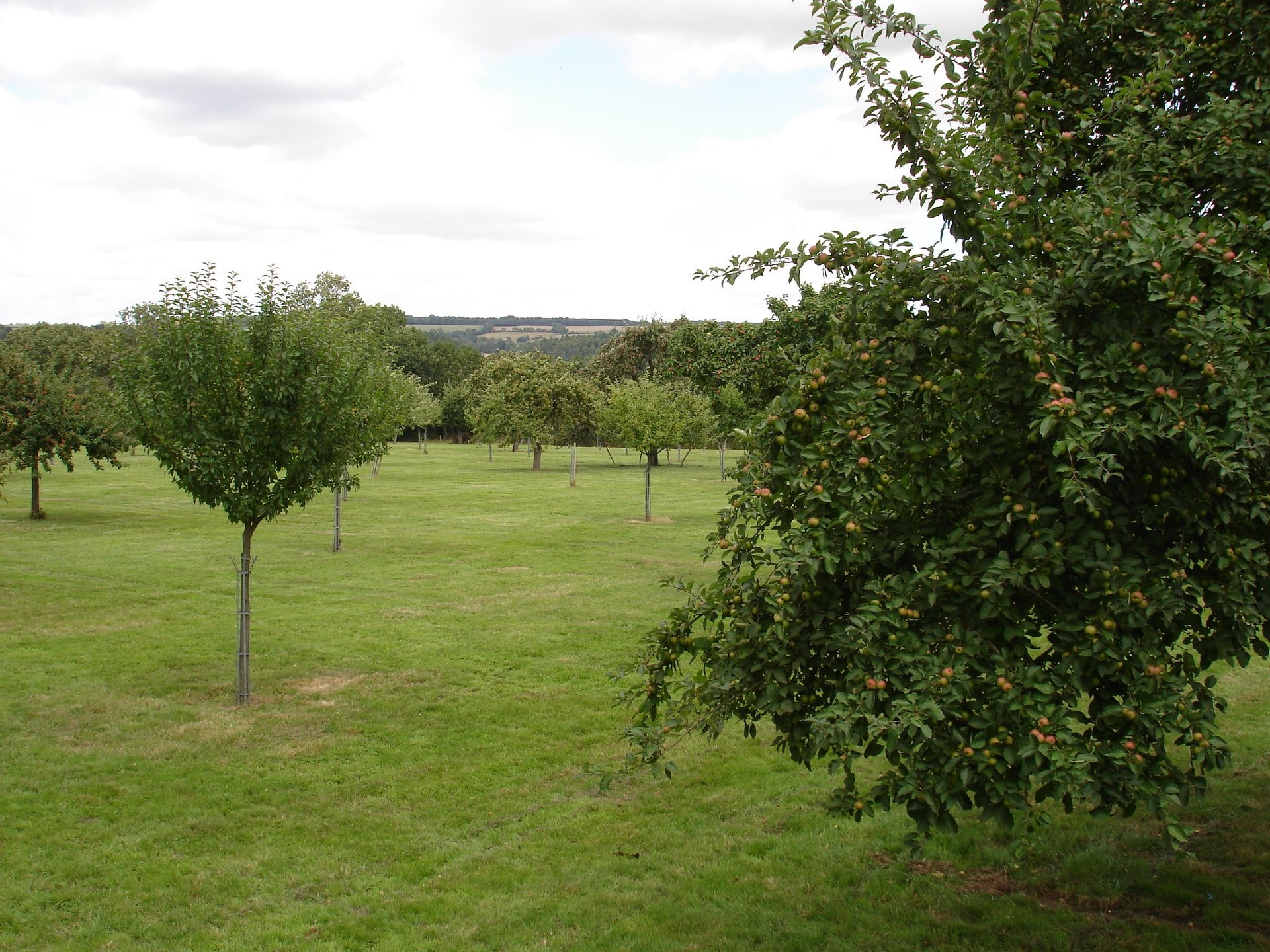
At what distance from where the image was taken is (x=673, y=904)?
6.97 metres

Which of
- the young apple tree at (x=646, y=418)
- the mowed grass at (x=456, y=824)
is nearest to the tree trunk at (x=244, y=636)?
the mowed grass at (x=456, y=824)

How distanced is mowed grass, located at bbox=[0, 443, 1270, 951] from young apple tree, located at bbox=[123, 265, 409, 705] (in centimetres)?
206

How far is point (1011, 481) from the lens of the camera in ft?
14.6

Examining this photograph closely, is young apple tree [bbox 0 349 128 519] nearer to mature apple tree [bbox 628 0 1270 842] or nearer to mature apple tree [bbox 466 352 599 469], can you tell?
mature apple tree [bbox 466 352 599 469]

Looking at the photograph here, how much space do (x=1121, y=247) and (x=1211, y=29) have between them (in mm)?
2641

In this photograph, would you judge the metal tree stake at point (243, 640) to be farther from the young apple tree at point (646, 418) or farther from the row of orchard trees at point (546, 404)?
the row of orchard trees at point (546, 404)

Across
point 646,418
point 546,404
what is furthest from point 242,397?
point 546,404

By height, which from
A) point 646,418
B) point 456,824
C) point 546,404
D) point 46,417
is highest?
point 546,404

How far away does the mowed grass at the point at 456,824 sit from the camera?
661 centimetres

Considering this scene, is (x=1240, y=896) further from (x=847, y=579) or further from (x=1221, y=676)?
(x=1221, y=676)

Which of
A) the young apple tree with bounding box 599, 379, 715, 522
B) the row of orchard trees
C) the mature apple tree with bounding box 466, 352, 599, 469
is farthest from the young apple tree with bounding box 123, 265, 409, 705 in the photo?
the mature apple tree with bounding box 466, 352, 599, 469

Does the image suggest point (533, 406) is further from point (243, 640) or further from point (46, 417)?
point (243, 640)

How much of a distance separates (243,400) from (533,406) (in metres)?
41.8

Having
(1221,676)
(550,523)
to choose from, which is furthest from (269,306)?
(550,523)
